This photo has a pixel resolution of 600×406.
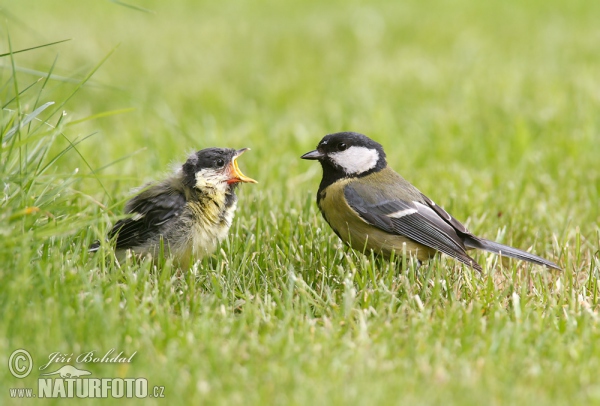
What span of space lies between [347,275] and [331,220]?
2.30 feet

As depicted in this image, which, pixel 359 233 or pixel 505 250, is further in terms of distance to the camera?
pixel 359 233

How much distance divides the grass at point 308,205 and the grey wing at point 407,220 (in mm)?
183

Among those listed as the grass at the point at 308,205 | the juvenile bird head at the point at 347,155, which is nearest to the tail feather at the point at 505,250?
the grass at the point at 308,205

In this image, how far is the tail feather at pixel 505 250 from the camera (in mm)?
4219

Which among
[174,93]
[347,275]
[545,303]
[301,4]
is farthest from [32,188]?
[301,4]

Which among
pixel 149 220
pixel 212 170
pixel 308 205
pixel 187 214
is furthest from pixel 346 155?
pixel 149 220

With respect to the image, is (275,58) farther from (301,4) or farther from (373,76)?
(301,4)

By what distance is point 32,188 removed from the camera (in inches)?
142

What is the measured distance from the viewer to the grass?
117 inches

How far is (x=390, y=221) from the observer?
4.41 meters

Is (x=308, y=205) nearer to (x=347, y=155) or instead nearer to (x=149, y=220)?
(x=347, y=155)

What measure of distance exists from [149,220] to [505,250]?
205 cm

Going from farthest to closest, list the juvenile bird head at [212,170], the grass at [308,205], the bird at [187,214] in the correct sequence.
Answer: the juvenile bird head at [212,170], the bird at [187,214], the grass at [308,205]

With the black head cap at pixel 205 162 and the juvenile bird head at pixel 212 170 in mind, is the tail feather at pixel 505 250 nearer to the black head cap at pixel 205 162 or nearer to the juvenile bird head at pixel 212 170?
the juvenile bird head at pixel 212 170
